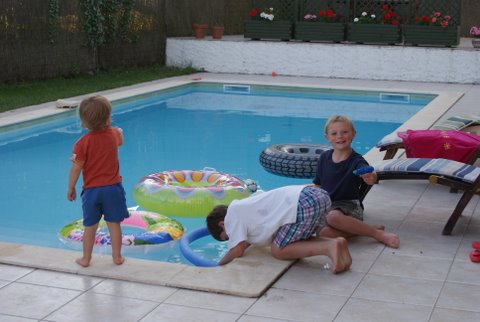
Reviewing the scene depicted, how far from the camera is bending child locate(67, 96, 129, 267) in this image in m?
4.45

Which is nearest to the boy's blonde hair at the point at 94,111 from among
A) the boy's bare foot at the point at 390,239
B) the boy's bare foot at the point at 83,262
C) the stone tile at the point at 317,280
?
the boy's bare foot at the point at 83,262

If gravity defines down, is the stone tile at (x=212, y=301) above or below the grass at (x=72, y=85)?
below

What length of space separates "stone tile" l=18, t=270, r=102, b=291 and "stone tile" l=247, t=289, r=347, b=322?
95 centimetres

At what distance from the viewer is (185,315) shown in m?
3.86

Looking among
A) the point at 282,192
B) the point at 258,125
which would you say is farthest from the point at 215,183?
the point at 258,125

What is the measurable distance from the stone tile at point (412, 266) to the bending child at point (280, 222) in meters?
0.23

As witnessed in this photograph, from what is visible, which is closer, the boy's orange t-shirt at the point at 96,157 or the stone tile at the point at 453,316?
the stone tile at the point at 453,316

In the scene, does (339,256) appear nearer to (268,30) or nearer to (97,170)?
(97,170)

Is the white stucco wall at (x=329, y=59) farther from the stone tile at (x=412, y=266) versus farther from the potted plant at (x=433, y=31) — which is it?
the stone tile at (x=412, y=266)

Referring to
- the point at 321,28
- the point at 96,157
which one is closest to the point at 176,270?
the point at 96,157

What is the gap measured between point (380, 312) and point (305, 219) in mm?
869

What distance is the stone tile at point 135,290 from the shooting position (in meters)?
4.12

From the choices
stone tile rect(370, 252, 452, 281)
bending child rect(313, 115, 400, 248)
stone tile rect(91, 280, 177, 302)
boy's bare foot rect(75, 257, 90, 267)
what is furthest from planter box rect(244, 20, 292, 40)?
stone tile rect(91, 280, 177, 302)

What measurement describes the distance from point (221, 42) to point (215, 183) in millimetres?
10637
